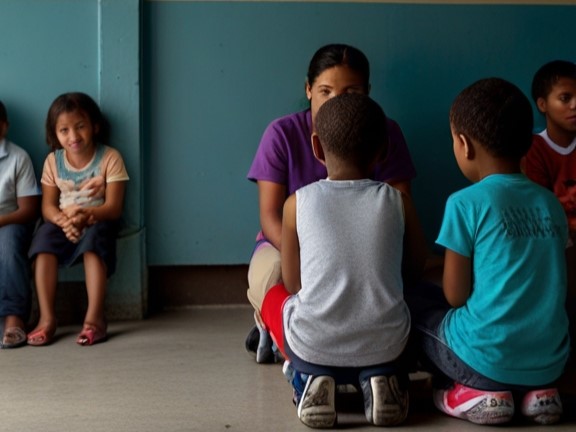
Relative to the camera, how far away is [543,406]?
2.32 m

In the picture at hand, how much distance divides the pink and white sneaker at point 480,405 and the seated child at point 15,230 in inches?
68.7

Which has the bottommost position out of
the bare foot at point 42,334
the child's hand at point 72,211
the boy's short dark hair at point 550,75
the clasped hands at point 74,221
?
the bare foot at point 42,334

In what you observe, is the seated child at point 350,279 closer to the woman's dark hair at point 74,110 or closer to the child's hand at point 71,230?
the child's hand at point 71,230

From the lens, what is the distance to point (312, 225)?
2.36 m

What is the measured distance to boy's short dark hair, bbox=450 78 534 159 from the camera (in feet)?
7.71

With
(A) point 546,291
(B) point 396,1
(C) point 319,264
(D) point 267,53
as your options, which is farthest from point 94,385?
(B) point 396,1

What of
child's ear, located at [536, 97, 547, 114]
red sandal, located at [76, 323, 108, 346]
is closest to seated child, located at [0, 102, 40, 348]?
red sandal, located at [76, 323, 108, 346]

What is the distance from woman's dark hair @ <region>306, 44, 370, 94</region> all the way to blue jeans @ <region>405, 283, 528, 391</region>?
2.91 feet

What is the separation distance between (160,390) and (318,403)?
61cm

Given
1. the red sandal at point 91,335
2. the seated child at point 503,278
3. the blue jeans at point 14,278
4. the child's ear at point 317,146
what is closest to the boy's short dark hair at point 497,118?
the seated child at point 503,278

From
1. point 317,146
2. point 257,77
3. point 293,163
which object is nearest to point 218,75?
point 257,77

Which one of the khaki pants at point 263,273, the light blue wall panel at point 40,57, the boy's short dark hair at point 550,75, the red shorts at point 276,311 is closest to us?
the red shorts at point 276,311

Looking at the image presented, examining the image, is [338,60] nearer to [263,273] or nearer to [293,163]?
[293,163]

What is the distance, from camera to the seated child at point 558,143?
3.41 m
